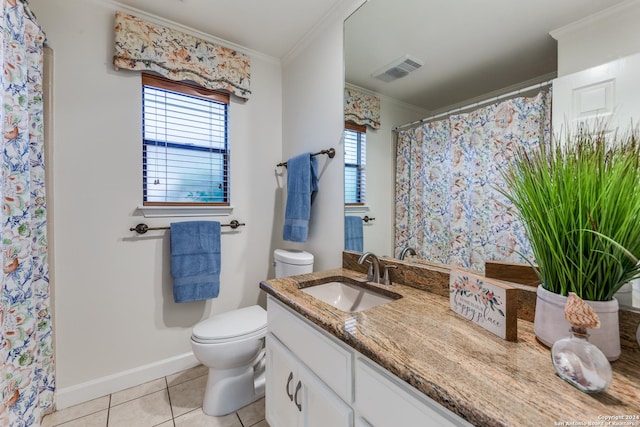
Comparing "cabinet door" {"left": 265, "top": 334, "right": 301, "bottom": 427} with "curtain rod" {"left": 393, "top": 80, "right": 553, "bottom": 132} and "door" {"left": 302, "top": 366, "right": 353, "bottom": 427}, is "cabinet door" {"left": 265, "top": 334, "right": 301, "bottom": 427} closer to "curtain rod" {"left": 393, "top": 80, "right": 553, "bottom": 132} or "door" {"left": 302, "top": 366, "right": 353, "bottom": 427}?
"door" {"left": 302, "top": 366, "right": 353, "bottom": 427}

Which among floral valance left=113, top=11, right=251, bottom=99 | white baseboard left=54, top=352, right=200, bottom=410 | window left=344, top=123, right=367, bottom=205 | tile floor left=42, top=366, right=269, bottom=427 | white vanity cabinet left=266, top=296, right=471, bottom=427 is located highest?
floral valance left=113, top=11, right=251, bottom=99

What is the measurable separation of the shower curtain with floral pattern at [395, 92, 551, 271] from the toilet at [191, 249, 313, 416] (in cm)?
97

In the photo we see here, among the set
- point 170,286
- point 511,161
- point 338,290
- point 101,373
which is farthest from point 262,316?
point 511,161

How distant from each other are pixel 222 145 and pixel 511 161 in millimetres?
1852

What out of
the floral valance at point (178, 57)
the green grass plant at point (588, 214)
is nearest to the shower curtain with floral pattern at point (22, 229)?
the floral valance at point (178, 57)

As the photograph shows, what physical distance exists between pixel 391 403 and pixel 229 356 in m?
1.08

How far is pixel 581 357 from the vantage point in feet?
1.66

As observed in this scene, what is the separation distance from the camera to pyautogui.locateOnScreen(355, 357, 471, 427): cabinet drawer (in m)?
0.54

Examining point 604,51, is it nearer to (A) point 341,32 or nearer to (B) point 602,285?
(B) point 602,285

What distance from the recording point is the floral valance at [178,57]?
→ 1.61m

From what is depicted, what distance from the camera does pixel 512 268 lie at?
0.90m

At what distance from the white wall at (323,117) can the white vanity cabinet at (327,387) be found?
2.19ft

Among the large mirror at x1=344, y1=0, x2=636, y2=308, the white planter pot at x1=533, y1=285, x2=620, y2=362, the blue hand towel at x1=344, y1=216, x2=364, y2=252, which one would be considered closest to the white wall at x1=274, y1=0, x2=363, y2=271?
the blue hand towel at x1=344, y1=216, x2=364, y2=252

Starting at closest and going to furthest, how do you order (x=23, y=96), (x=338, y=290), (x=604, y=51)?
1. (x=604, y=51)
2. (x=23, y=96)
3. (x=338, y=290)
